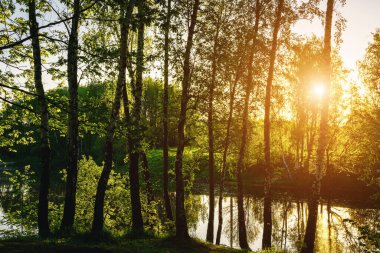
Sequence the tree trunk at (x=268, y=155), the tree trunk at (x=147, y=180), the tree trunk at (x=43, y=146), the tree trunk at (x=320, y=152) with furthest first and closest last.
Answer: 1. the tree trunk at (x=147, y=180)
2. the tree trunk at (x=268, y=155)
3. the tree trunk at (x=320, y=152)
4. the tree trunk at (x=43, y=146)

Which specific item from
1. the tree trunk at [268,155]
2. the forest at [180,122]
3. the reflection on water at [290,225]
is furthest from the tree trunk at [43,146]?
the reflection on water at [290,225]

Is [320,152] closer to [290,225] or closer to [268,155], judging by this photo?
[268,155]

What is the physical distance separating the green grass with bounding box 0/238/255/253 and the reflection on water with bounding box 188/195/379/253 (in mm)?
9619

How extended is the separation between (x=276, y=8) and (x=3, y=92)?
1436 centimetres

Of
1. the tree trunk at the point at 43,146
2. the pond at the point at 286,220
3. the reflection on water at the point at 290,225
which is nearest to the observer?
the tree trunk at the point at 43,146

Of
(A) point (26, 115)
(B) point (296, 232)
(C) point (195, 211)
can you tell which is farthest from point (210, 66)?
(C) point (195, 211)

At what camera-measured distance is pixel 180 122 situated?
1617 cm

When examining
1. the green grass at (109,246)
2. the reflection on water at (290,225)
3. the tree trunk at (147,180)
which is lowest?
the reflection on water at (290,225)

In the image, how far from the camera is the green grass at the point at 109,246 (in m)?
11.4

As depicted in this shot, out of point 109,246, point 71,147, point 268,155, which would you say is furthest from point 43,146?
point 268,155

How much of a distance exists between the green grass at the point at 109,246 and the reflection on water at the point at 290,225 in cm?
962

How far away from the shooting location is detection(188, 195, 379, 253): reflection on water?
24516 mm

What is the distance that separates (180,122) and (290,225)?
18946 millimetres

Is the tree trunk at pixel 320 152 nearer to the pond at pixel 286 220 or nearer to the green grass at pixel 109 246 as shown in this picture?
the green grass at pixel 109 246
